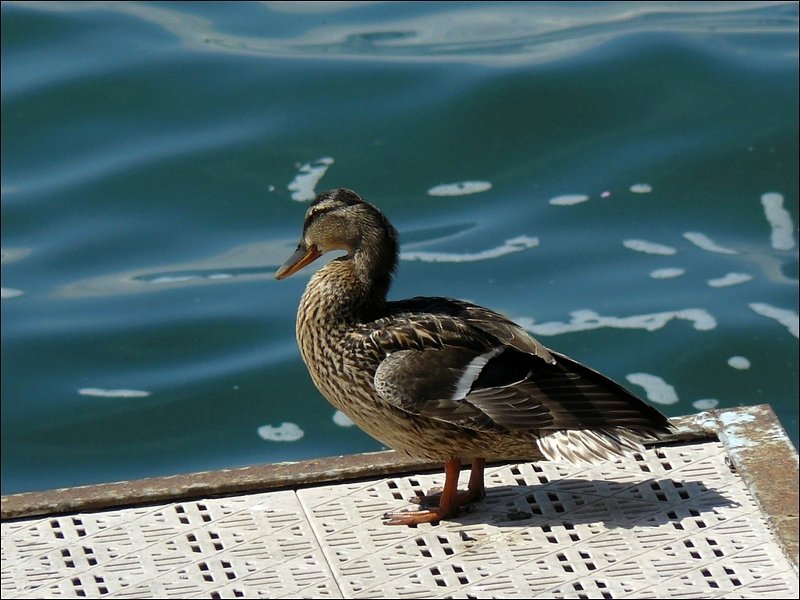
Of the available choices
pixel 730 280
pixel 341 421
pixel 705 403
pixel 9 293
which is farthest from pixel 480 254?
pixel 9 293

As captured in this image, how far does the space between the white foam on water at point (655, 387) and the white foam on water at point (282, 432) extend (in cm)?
164

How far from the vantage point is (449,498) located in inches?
170

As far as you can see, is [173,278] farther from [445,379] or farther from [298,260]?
[445,379]

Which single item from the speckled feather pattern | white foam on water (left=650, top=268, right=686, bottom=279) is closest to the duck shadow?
the speckled feather pattern

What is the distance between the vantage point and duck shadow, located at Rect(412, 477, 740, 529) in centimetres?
427

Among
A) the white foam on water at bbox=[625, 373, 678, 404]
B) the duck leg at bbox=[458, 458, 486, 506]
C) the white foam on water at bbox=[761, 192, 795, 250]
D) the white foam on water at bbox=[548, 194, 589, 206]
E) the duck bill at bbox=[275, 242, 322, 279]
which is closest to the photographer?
the duck leg at bbox=[458, 458, 486, 506]

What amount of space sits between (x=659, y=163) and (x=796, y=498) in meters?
5.05

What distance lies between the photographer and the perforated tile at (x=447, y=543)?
3988 mm

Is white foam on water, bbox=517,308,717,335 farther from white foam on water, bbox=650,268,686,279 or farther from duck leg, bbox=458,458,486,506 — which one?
duck leg, bbox=458,458,486,506

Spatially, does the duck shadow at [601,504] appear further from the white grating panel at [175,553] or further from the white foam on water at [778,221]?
the white foam on water at [778,221]

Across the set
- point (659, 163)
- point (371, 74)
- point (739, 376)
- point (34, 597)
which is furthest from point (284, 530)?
point (371, 74)

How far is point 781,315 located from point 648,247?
2.77 ft

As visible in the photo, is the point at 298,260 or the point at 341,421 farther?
the point at 341,421

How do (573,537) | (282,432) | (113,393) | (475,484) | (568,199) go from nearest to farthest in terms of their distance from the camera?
1. (573,537)
2. (475,484)
3. (282,432)
4. (113,393)
5. (568,199)
